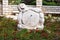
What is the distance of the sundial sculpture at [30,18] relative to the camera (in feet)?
39.6

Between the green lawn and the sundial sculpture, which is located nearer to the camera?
the green lawn

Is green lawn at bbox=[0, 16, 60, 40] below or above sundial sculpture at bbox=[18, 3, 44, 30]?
below

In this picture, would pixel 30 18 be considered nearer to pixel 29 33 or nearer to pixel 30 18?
pixel 30 18

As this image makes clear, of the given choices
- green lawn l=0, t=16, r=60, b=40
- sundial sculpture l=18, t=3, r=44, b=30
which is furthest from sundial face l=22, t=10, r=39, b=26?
green lawn l=0, t=16, r=60, b=40

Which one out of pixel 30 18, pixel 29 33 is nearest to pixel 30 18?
pixel 30 18

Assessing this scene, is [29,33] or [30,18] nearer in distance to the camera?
[29,33]

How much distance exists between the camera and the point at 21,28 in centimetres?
1191

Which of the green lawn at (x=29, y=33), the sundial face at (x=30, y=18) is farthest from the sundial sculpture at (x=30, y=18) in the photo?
the green lawn at (x=29, y=33)

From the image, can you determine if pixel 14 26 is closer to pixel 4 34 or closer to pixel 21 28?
pixel 21 28

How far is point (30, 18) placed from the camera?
12.1 metres

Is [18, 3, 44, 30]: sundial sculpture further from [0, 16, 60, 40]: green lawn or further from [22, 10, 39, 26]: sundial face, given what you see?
[0, 16, 60, 40]: green lawn

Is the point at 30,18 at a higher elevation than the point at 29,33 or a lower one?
higher

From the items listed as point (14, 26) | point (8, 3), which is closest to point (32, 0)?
point (8, 3)

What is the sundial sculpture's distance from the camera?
39.6 feet
